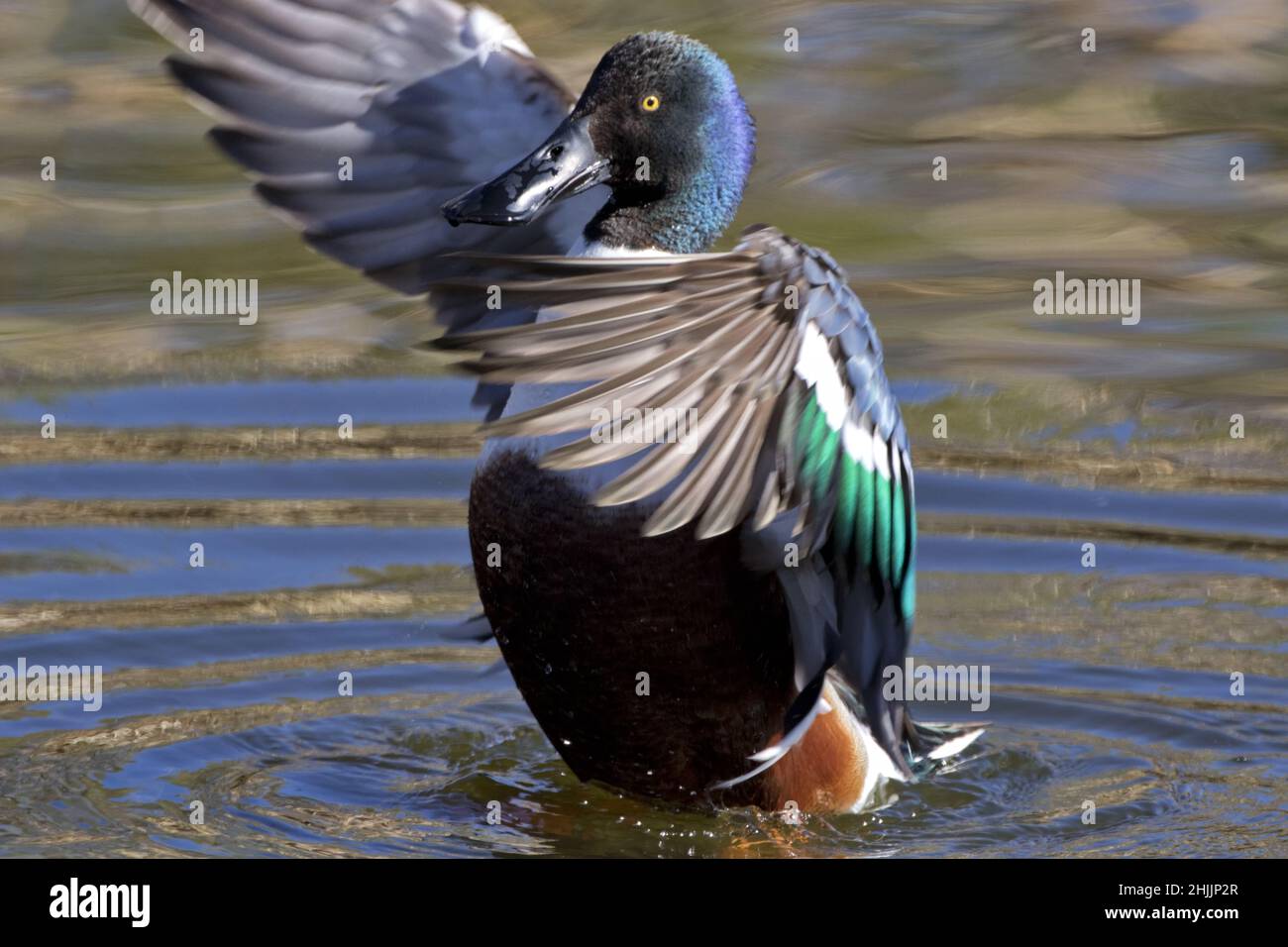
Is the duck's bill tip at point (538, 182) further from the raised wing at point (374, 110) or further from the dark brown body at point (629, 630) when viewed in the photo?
the dark brown body at point (629, 630)

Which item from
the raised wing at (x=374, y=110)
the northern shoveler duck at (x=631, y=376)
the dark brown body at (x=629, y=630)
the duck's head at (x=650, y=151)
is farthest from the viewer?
the raised wing at (x=374, y=110)

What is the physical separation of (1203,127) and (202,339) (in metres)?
4.44

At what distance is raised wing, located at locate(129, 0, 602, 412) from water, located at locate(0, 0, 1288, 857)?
46.8 inches

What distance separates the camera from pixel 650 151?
4.69m

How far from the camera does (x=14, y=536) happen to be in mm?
6422

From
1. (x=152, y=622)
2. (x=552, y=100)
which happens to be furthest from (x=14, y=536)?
(x=552, y=100)

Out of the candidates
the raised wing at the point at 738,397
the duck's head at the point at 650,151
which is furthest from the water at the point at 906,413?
the duck's head at the point at 650,151

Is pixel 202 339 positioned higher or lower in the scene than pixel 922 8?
lower

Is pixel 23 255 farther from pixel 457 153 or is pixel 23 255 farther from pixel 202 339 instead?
pixel 457 153

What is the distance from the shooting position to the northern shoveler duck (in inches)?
149

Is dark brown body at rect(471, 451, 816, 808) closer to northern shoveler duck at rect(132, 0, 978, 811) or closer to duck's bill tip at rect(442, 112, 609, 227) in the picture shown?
northern shoveler duck at rect(132, 0, 978, 811)

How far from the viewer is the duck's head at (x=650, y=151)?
4613 mm

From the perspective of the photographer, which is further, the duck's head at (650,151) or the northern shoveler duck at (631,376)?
the duck's head at (650,151)

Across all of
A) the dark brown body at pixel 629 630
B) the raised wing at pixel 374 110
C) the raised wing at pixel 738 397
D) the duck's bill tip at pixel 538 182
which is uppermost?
the raised wing at pixel 374 110
